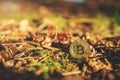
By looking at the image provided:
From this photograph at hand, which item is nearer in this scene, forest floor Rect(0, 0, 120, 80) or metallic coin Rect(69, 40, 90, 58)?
forest floor Rect(0, 0, 120, 80)

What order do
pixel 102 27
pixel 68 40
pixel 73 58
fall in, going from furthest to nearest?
pixel 102 27 < pixel 68 40 < pixel 73 58

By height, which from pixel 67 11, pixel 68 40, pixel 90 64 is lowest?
pixel 90 64

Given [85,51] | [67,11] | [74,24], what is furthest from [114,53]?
[67,11]

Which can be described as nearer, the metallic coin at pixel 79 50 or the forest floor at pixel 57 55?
the forest floor at pixel 57 55

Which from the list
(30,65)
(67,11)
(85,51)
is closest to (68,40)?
(85,51)

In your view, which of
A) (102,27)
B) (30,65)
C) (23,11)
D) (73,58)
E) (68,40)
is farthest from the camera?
(23,11)

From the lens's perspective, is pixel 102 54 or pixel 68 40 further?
pixel 68 40

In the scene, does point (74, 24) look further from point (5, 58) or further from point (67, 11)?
point (5, 58)

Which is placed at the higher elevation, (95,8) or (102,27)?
(95,8)
